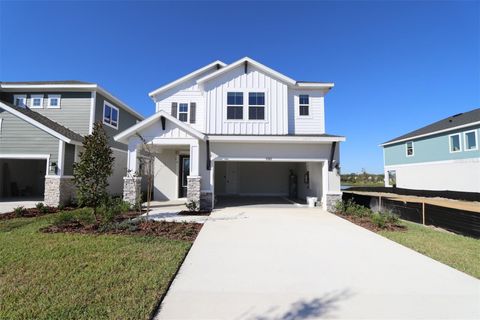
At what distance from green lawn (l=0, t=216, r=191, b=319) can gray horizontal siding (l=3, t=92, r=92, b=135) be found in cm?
997

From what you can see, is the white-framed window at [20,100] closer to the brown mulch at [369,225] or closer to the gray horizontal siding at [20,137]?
the gray horizontal siding at [20,137]

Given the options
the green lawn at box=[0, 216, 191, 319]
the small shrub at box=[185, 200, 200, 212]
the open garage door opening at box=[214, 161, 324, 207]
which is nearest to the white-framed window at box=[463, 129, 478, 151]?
the open garage door opening at box=[214, 161, 324, 207]

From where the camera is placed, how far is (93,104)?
15.1 m

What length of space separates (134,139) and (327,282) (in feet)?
32.6

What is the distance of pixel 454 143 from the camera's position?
751 inches

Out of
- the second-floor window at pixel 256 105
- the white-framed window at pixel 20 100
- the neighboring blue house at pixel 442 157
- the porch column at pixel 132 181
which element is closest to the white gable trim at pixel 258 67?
the second-floor window at pixel 256 105

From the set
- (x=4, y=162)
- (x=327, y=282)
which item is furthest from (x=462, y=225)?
(x=4, y=162)

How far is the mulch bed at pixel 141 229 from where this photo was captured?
695 cm

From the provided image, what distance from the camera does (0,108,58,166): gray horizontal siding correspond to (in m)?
12.4

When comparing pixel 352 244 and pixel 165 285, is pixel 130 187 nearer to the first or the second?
pixel 165 285

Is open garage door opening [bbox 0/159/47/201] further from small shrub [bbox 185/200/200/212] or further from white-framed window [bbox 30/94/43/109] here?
small shrub [bbox 185/200/200/212]

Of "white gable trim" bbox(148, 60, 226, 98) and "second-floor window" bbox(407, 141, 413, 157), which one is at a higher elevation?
"white gable trim" bbox(148, 60, 226, 98)

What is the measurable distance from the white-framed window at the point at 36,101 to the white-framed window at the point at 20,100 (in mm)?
390

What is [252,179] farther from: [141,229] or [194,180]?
[141,229]
